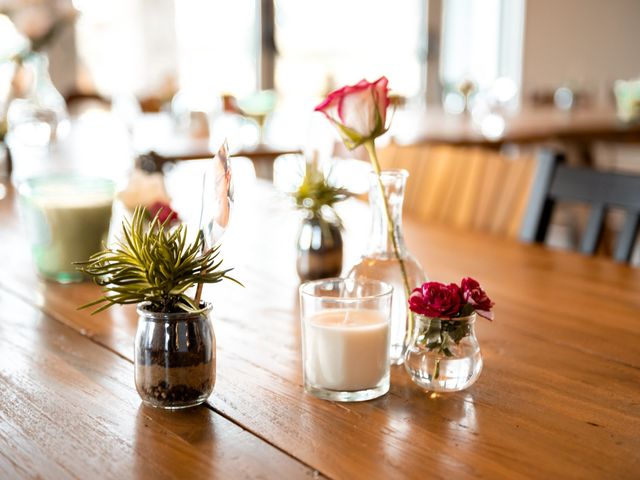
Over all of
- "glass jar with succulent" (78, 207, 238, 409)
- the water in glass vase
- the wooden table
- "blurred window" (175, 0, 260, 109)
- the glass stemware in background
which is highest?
"blurred window" (175, 0, 260, 109)

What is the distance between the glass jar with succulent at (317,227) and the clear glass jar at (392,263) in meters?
0.26

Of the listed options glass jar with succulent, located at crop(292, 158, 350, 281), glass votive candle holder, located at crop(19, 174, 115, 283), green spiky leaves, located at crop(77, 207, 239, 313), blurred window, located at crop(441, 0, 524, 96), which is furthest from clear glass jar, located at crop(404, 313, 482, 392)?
blurred window, located at crop(441, 0, 524, 96)

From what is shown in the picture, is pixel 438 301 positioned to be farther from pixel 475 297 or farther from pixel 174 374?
pixel 174 374

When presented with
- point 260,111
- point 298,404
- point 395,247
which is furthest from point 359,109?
point 260,111

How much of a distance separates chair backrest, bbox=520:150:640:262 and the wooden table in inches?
7.1

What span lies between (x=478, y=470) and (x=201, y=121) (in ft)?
9.18

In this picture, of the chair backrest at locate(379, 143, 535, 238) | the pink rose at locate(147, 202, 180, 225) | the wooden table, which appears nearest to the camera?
the wooden table

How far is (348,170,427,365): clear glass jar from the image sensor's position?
870 mm

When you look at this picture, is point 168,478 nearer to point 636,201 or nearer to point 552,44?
point 636,201

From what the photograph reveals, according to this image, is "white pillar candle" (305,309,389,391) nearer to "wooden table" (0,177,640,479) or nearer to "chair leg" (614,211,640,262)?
"wooden table" (0,177,640,479)

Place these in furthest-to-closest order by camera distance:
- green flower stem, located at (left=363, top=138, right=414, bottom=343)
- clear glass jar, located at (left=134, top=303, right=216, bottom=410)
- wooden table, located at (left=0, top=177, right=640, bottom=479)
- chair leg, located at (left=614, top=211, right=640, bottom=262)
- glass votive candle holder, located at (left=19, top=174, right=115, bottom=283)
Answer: chair leg, located at (left=614, top=211, right=640, bottom=262)
glass votive candle holder, located at (left=19, top=174, right=115, bottom=283)
green flower stem, located at (left=363, top=138, right=414, bottom=343)
clear glass jar, located at (left=134, top=303, right=216, bottom=410)
wooden table, located at (left=0, top=177, right=640, bottom=479)

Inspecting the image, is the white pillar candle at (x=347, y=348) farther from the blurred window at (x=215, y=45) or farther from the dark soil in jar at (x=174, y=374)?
the blurred window at (x=215, y=45)

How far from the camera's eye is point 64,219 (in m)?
1.20

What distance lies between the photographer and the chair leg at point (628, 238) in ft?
4.43
